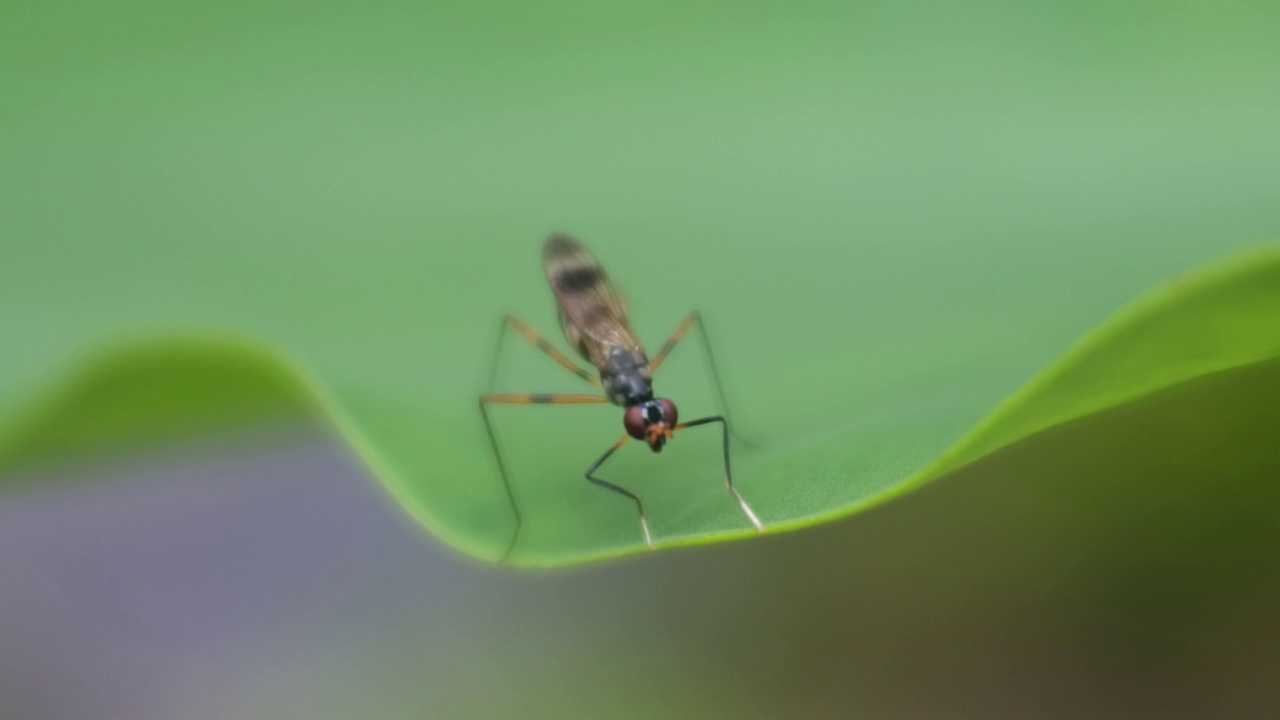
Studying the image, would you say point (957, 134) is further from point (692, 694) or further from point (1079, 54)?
point (692, 694)

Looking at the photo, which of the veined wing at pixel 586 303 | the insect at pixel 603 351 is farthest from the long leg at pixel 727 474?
the veined wing at pixel 586 303

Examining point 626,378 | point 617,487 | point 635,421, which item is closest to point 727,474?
point 617,487

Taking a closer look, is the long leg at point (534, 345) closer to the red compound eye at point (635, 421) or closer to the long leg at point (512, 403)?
the long leg at point (512, 403)

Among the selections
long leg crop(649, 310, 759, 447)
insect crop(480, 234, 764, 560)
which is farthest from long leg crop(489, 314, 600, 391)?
long leg crop(649, 310, 759, 447)

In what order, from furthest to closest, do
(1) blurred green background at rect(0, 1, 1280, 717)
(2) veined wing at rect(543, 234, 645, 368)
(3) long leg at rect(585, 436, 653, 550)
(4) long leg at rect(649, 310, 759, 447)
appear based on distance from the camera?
(2) veined wing at rect(543, 234, 645, 368), (4) long leg at rect(649, 310, 759, 447), (1) blurred green background at rect(0, 1, 1280, 717), (3) long leg at rect(585, 436, 653, 550)

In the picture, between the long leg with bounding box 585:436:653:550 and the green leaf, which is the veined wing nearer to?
the green leaf
